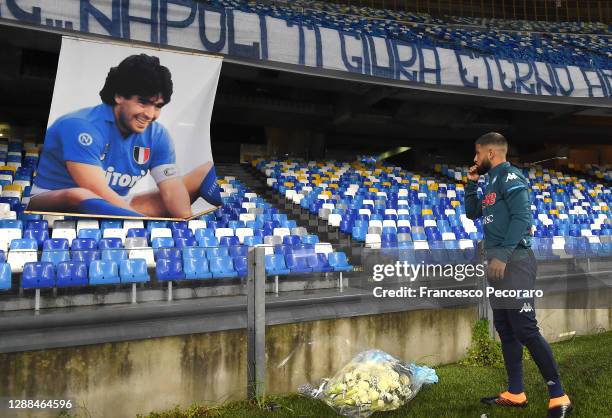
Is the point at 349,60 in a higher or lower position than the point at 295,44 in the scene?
lower

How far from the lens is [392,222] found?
32.4 ft

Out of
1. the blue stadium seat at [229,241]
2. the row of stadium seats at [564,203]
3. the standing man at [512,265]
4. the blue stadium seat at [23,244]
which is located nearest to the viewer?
the standing man at [512,265]

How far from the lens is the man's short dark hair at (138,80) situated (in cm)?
888

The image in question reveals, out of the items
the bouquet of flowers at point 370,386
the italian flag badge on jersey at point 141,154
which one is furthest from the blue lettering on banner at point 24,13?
the bouquet of flowers at point 370,386

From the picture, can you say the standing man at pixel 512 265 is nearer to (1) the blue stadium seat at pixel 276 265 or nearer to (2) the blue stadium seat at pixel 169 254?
(1) the blue stadium seat at pixel 276 265

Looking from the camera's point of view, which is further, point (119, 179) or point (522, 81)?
point (522, 81)

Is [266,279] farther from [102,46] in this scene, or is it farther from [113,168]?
[102,46]

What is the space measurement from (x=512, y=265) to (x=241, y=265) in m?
1.97

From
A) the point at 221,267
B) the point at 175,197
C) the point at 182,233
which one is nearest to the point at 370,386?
the point at 221,267

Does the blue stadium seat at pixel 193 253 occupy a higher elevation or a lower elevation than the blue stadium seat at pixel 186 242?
lower

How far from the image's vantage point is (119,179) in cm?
870

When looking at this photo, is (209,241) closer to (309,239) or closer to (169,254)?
(309,239)

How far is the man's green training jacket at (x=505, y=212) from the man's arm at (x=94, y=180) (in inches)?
287

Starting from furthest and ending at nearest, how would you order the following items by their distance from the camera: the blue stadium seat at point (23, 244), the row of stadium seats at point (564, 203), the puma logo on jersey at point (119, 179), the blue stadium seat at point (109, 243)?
the row of stadium seats at point (564, 203) < the puma logo on jersey at point (119, 179) < the blue stadium seat at point (109, 243) < the blue stadium seat at point (23, 244)
